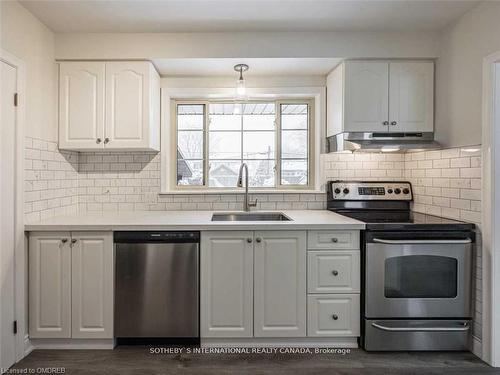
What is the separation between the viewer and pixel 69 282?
87.2 inches

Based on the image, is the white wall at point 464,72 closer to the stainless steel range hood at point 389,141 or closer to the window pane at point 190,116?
the stainless steel range hood at point 389,141

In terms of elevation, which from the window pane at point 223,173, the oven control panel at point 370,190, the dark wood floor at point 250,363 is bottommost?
the dark wood floor at point 250,363

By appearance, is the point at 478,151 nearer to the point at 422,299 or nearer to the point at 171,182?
the point at 422,299

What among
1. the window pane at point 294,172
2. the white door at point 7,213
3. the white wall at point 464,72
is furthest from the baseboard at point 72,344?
the white wall at point 464,72

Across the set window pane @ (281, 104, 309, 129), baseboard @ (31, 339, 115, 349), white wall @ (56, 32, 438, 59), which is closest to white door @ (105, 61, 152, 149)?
white wall @ (56, 32, 438, 59)

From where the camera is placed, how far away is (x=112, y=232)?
222 cm

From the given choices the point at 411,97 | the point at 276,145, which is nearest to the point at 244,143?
the point at 276,145

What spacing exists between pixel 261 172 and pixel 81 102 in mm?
1637

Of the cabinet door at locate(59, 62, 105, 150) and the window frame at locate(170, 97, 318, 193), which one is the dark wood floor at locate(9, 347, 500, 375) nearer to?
the window frame at locate(170, 97, 318, 193)

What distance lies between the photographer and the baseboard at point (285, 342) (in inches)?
89.7

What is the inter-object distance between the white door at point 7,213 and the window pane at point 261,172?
1837 mm

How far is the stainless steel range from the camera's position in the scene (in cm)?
220

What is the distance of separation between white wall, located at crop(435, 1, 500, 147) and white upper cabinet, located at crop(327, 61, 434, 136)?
11 centimetres

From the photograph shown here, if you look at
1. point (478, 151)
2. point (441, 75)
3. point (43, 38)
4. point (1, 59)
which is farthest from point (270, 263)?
point (43, 38)
